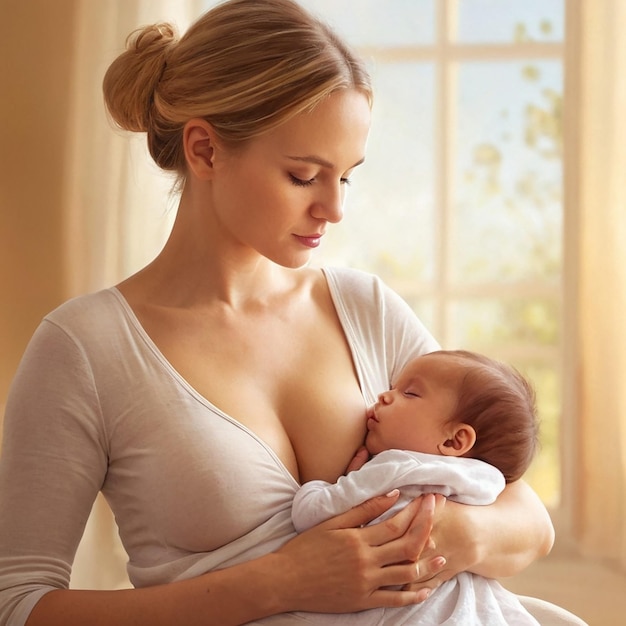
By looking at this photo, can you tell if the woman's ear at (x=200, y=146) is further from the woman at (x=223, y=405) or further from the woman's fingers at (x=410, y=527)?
the woman's fingers at (x=410, y=527)

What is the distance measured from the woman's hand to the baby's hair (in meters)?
0.19

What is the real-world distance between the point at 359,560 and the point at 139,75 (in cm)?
99

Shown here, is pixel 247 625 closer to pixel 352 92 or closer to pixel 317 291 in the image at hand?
pixel 317 291

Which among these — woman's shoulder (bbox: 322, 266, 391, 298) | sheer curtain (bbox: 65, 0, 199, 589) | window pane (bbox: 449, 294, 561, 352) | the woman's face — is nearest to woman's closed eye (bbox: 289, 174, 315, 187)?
the woman's face

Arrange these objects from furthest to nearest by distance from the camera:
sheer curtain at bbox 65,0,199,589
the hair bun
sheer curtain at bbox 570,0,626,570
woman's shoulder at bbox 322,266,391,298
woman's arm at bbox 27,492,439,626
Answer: sheer curtain at bbox 570,0,626,570
sheer curtain at bbox 65,0,199,589
woman's shoulder at bbox 322,266,391,298
the hair bun
woman's arm at bbox 27,492,439,626

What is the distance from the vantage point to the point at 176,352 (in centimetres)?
164

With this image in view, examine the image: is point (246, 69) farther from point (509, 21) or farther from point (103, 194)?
point (509, 21)

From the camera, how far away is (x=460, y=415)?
1.61 m

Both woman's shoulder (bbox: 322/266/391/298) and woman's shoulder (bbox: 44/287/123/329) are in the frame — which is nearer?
woman's shoulder (bbox: 44/287/123/329)

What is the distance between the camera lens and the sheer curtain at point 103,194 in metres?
2.69

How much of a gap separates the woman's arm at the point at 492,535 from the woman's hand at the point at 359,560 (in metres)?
0.04

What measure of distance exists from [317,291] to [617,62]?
1575 millimetres

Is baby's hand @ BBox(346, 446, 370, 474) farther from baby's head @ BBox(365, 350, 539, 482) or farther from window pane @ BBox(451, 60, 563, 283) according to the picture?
window pane @ BBox(451, 60, 563, 283)

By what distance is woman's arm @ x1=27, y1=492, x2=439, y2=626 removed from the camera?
1.44 metres
